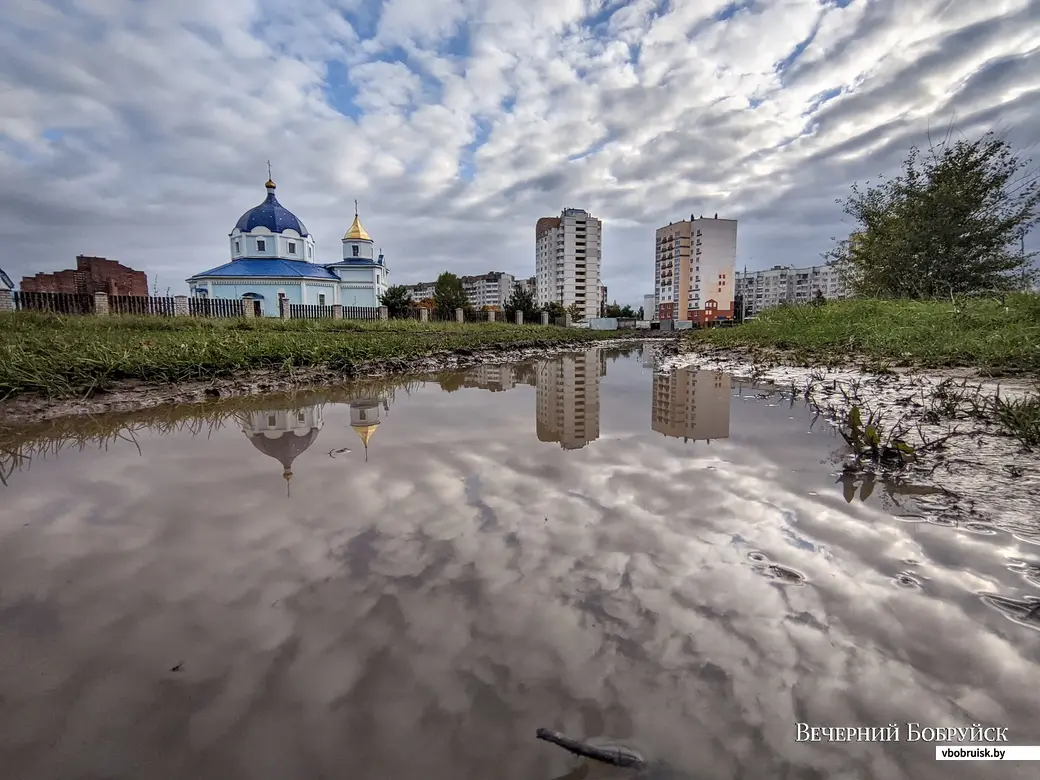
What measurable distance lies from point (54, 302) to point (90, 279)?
24566 mm

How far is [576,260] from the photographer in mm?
77938

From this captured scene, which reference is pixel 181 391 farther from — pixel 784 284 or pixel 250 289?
pixel 784 284

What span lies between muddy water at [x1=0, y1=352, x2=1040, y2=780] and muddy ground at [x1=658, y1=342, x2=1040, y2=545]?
8 centimetres

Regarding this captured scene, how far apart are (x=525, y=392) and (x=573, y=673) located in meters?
4.21

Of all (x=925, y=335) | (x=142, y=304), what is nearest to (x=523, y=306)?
(x=142, y=304)

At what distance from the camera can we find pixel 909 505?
169cm

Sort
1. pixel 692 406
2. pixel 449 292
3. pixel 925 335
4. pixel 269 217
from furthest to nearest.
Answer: pixel 449 292 → pixel 269 217 → pixel 925 335 → pixel 692 406

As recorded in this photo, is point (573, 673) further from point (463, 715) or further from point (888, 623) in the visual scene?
point (888, 623)

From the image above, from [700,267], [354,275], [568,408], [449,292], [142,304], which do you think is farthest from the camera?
[700,267]

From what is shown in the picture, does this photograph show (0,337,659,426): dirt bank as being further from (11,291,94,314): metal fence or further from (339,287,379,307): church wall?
(339,287,379,307): church wall

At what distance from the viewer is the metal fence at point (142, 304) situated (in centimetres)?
1641

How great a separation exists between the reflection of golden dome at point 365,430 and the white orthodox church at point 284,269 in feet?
100.0

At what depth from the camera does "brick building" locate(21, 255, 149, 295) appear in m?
31.8

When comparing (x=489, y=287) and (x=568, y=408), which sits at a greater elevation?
(x=489, y=287)
